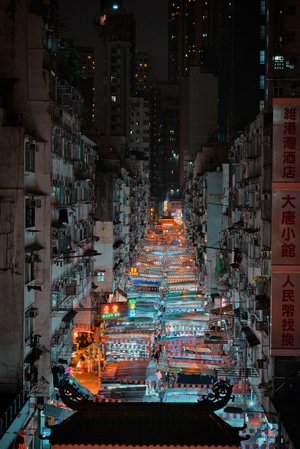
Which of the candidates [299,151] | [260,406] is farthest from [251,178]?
[260,406]

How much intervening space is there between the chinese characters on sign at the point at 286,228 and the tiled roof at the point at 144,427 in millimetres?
6381

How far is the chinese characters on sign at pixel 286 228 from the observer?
20.1 m

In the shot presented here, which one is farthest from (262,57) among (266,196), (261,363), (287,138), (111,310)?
(261,363)

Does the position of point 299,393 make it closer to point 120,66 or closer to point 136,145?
point 120,66

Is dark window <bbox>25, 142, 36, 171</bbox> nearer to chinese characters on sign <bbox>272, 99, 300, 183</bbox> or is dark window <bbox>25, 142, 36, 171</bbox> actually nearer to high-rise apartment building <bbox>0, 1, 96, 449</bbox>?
high-rise apartment building <bbox>0, 1, 96, 449</bbox>

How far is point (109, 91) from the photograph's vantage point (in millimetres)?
112625

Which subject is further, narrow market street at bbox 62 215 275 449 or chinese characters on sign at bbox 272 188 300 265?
narrow market street at bbox 62 215 275 449

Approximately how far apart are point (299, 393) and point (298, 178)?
7273 mm

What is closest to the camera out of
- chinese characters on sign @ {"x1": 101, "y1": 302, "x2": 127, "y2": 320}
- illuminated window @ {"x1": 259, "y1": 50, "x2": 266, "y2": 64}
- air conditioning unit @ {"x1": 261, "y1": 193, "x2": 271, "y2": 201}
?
air conditioning unit @ {"x1": 261, "y1": 193, "x2": 271, "y2": 201}

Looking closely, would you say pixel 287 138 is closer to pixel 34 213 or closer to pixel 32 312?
pixel 34 213

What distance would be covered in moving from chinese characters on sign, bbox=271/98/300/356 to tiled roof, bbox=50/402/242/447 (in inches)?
251

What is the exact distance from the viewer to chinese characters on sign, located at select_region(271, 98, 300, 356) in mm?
20141

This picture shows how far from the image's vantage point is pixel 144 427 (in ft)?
46.9

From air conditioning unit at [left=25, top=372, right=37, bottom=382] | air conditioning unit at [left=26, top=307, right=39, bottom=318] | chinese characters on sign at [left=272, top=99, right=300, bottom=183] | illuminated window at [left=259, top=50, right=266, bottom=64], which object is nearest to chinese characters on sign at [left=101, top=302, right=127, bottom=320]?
air conditioning unit at [left=25, top=372, right=37, bottom=382]
